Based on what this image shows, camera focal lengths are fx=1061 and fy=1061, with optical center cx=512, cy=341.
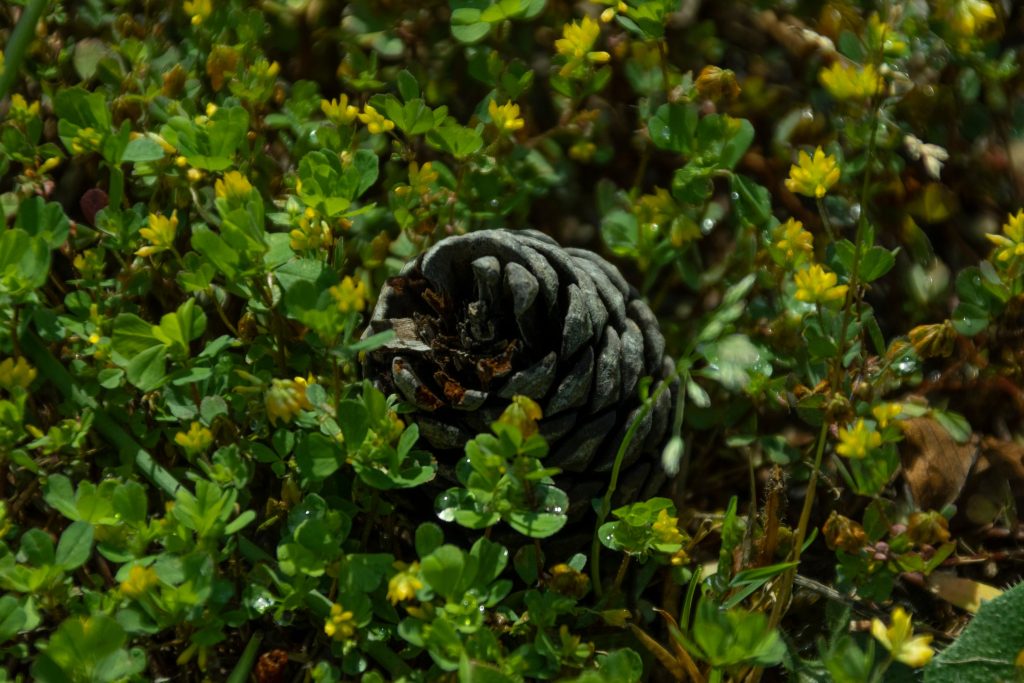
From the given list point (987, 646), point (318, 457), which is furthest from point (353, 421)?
point (987, 646)

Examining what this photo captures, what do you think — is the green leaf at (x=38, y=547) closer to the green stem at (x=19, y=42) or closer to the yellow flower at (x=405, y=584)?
the yellow flower at (x=405, y=584)

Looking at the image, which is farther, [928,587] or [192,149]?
[928,587]

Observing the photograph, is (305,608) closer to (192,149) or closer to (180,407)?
(180,407)

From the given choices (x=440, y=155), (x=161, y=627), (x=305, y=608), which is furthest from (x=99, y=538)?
(x=440, y=155)

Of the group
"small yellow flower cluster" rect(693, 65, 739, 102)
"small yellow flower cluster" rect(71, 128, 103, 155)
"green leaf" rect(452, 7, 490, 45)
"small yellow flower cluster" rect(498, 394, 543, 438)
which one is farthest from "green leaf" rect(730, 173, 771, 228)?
"small yellow flower cluster" rect(71, 128, 103, 155)

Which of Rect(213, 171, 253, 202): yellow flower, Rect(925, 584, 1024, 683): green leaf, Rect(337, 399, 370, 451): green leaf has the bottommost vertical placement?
Rect(925, 584, 1024, 683): green leaf

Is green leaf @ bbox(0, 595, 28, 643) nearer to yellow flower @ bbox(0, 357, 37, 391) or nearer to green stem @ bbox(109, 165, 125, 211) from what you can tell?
yellow flower @ bbox(0, 357, 37, 391)
